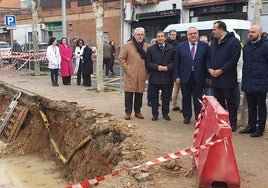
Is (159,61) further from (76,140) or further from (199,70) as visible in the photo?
(76,140)

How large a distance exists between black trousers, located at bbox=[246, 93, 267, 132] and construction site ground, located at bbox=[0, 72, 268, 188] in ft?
0.83

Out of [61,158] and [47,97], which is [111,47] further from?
[61,158]

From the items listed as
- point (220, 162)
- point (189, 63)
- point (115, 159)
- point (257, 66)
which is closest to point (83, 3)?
point (189, 63)

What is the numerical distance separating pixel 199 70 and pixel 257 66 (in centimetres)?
127

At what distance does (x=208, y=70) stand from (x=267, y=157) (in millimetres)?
2031

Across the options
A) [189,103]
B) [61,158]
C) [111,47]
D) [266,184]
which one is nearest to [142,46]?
[189,103]

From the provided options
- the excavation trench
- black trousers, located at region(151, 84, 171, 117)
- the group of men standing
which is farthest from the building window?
black trousers, located at region(151, 84, 171, 117)

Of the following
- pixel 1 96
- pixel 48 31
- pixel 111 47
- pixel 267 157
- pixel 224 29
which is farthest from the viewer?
pixel 48 31

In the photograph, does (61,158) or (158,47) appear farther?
(61,158)

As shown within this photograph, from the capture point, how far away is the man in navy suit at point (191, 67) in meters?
7.95

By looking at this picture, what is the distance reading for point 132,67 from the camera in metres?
8.53

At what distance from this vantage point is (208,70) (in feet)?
25.0

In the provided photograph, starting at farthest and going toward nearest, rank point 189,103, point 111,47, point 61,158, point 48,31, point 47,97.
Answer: point 48,31
point 111,47
point 47,97
point 61,158
point 189,103

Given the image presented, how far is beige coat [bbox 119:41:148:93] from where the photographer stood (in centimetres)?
851
